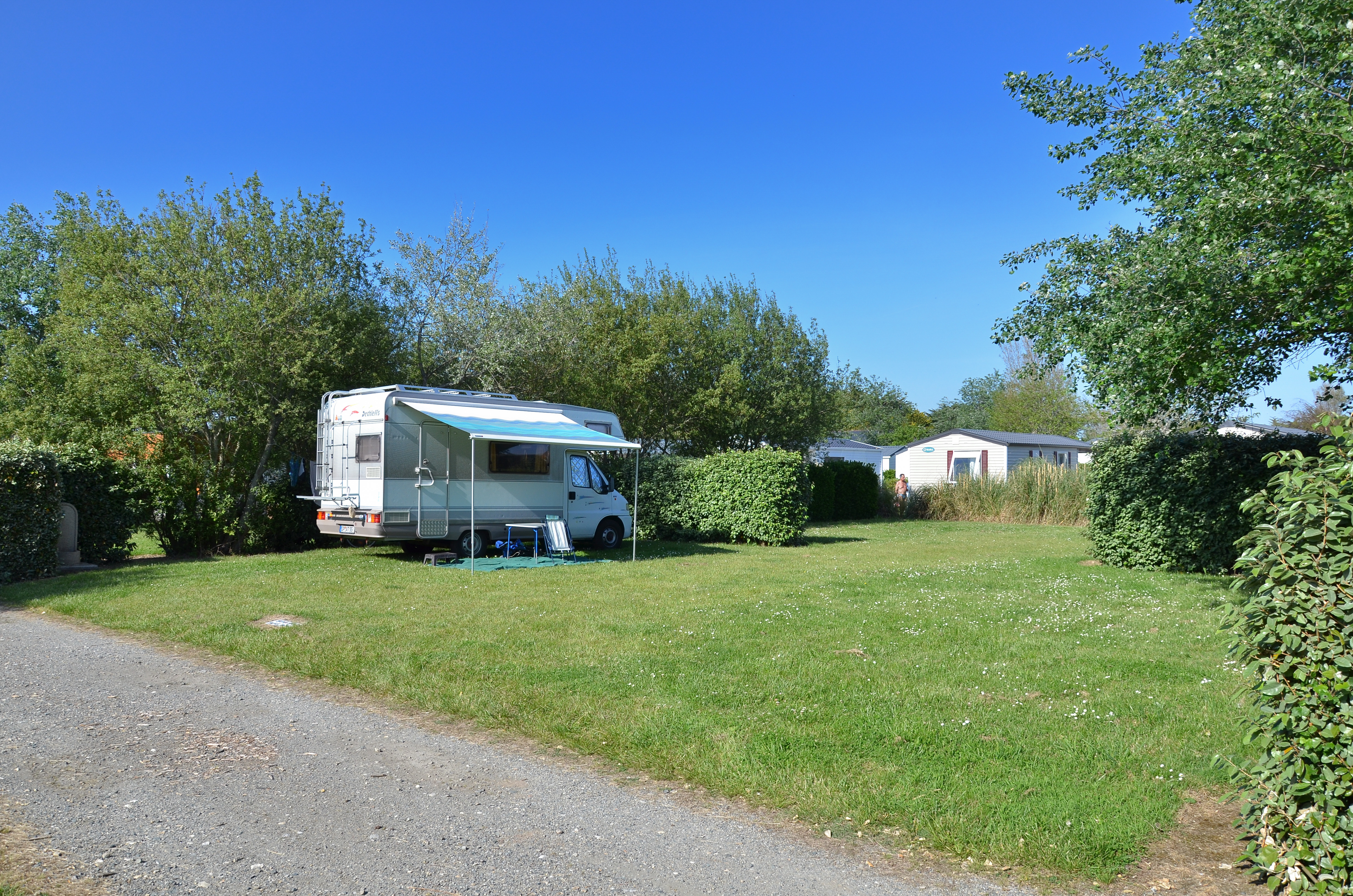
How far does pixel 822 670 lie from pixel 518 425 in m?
8.63

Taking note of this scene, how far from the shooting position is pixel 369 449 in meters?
13.7

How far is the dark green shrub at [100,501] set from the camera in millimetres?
12953

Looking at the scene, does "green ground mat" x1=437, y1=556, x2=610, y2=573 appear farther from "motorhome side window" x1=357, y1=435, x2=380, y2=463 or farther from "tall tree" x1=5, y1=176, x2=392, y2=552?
"tall tree" x1=5, y1=176, x2=392, y2=552

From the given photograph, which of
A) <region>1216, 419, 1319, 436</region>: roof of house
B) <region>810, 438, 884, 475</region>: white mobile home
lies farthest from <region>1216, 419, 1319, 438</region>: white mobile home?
<region>810, 438, 884, 475</region>: white mobile home

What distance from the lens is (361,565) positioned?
13.5m

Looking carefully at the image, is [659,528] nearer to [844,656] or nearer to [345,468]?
[345,468]

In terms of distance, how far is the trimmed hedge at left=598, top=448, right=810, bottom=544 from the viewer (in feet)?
59.0

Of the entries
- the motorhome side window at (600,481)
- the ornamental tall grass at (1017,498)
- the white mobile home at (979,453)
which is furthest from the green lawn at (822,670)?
the white mobile home at (979,453)

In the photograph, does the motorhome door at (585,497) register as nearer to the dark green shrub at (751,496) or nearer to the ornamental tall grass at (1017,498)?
the dark green shrub at (751,496)

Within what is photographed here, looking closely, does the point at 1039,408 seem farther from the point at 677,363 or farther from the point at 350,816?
the point at 350,816

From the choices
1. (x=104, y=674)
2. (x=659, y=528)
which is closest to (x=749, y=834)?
(x=104, y=674)

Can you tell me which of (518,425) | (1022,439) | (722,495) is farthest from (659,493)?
(1022,439)

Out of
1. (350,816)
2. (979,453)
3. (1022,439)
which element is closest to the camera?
(350,816)

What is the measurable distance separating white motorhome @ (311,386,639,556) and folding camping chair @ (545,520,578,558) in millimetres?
514
